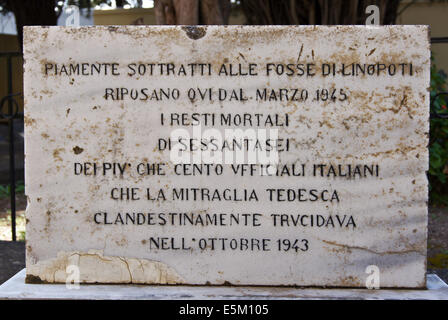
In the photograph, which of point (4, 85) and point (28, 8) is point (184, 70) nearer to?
point (28, 8)

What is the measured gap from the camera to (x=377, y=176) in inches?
98.5

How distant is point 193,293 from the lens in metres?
2.44

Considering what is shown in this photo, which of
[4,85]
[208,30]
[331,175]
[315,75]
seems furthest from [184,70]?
[4,85]

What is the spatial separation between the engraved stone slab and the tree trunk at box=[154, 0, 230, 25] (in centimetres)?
131

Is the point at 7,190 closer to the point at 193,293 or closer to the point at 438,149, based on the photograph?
the point at 438,149

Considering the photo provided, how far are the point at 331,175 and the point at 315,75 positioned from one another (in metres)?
0.45

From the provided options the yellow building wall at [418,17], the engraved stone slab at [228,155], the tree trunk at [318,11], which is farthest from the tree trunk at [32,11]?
the engraved stone slab at [228,155]

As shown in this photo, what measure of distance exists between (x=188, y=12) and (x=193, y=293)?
6.73 feet

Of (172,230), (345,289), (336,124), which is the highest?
(336,124)

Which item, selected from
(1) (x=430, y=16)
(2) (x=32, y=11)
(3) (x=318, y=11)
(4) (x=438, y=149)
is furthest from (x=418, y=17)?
(2) (x=32, y=11)

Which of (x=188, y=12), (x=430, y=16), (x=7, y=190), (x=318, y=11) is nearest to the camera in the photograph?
(x=188, y=12)

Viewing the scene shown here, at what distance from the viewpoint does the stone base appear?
239 centimetres

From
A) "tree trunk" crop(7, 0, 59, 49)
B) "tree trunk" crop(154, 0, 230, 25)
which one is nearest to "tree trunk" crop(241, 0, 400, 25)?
"tree trunk" crop(154, 0, 230, 25)

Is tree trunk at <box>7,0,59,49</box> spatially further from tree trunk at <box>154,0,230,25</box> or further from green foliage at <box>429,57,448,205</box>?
green foliage at <box>429,57,448,205</box>
